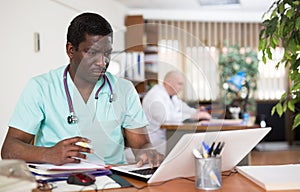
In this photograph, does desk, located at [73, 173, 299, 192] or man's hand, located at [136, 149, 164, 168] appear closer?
desk, located at [73, 173, 299, 192]

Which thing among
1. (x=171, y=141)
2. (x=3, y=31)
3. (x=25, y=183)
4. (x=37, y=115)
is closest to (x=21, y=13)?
(x=3, y=31)

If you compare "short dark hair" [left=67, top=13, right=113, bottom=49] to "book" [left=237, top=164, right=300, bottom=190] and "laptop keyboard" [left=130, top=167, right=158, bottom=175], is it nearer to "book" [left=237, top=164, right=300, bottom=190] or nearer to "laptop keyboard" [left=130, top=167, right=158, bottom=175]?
"laptop keyboard" [left=130, top=167, right=158, bottom=175]

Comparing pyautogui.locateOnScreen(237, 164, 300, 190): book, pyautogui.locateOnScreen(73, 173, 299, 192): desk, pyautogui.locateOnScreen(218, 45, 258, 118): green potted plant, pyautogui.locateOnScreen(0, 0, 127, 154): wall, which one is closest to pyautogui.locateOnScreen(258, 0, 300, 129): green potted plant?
pyautogui.locateOnScreen(237, 164, 300, 190): book

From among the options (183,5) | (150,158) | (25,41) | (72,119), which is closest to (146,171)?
(150,158)

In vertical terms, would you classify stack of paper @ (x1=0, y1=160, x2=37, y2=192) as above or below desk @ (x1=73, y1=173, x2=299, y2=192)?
above

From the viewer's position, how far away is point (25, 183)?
0.97m

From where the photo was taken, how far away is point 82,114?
144 centimetres

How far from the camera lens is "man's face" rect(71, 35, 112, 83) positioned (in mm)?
1369

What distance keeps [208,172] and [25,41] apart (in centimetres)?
298

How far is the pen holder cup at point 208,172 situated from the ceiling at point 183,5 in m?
5.71

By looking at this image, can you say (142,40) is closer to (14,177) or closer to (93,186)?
(93,186)

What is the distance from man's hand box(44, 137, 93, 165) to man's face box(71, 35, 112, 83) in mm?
237

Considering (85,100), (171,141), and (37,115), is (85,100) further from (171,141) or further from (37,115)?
(171,141)

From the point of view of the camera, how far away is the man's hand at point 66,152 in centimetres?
129
